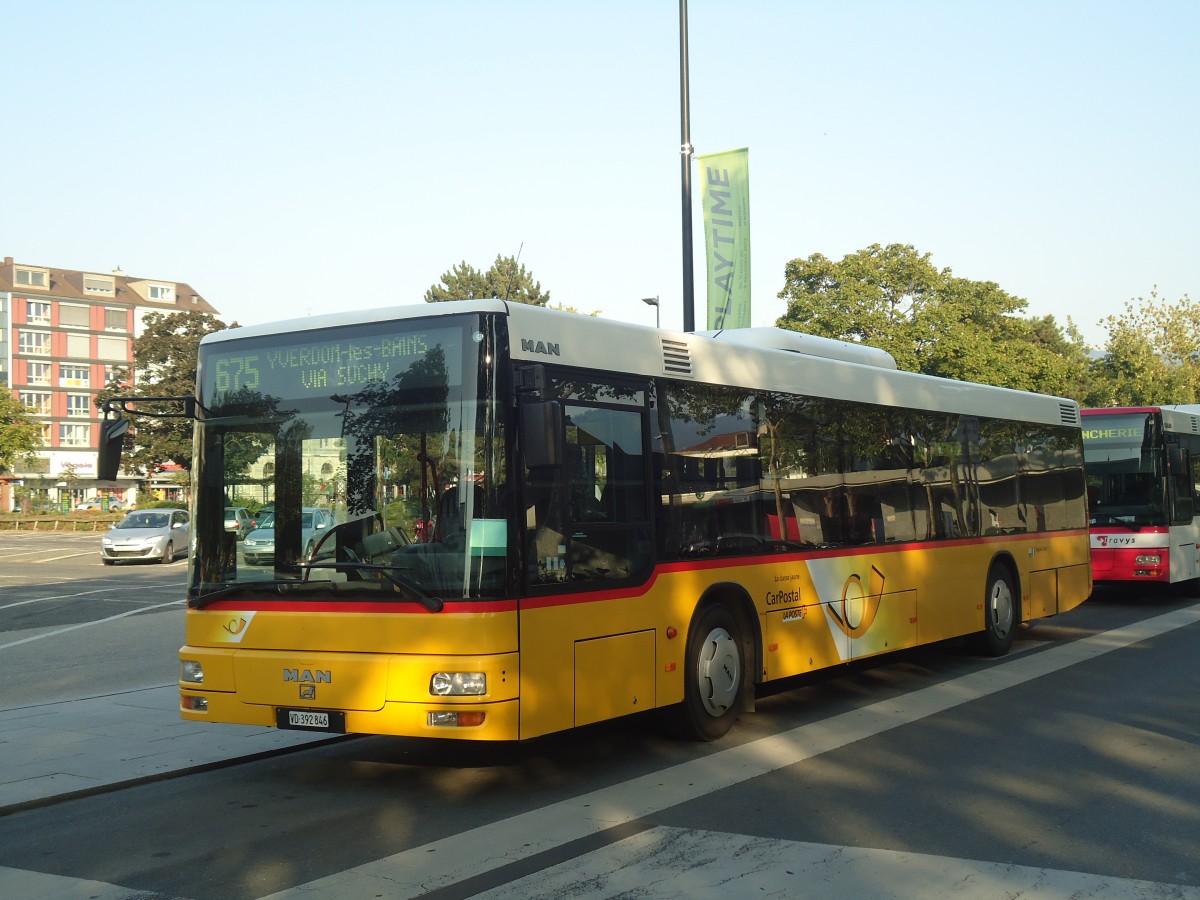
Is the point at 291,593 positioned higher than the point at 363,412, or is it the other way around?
the point at 363,412

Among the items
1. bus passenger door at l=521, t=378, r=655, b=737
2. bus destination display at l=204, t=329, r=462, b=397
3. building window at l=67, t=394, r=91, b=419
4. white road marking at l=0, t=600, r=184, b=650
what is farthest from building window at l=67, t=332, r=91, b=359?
bus passenger door at l=521, t=378, r=655, b=737

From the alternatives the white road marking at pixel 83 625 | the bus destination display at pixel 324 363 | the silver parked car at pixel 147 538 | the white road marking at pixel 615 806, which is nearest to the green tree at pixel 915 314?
the silver parked car at pixel 147 538

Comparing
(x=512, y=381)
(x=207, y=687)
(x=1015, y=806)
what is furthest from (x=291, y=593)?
(x=1015, y=806)

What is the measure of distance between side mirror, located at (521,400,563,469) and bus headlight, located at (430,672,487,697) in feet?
4.07

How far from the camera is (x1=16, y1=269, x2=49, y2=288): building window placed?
117688 mm

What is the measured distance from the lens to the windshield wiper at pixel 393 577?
7.01 m

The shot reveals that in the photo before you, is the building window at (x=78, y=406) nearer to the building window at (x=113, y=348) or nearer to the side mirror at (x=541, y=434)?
the building window at (x=113, y=348)

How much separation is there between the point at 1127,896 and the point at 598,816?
2732mm

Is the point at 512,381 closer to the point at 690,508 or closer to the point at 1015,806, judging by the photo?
the point at 690,508

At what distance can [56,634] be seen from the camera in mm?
17688

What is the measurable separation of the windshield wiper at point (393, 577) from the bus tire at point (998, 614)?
796 centimetres

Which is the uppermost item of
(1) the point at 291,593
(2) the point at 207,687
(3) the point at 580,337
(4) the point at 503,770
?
(3) the point at 580,337

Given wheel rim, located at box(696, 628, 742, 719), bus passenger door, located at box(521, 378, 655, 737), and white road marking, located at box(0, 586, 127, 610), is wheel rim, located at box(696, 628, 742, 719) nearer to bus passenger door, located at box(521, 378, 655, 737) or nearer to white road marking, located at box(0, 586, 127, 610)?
bus passenger door, located at box(521, 378, 655, 737)

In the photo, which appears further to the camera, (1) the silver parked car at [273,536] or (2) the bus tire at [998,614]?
(2) the bus tire at [998,614]
